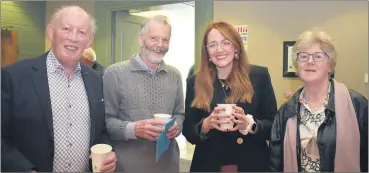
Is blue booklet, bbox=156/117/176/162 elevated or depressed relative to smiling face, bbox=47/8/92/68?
depressed

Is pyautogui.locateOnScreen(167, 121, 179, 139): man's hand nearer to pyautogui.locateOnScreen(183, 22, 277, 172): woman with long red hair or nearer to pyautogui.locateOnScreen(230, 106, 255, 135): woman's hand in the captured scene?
pyautogui.locateOnScreen(183, 22, 277, 172): woman with long red hair

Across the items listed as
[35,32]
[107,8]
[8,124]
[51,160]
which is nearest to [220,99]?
[51,160]

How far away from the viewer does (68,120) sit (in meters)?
1.54

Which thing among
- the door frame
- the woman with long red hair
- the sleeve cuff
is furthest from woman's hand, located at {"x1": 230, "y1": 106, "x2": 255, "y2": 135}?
the door frame

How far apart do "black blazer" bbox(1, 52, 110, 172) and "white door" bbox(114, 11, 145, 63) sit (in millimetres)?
3213

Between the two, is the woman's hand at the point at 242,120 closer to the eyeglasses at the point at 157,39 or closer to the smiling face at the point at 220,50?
the smiling face at the point at 220,50

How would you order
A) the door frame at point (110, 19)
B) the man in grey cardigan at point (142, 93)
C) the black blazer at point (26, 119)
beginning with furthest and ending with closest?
1. the door frame at point (110, 19)
2. the man in grey cardigan at point (142, 93)
3. the black blazer at point (26, 119)

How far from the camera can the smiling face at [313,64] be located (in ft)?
4.85

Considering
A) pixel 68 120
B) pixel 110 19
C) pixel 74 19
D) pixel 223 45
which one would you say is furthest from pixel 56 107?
pixel 110 19

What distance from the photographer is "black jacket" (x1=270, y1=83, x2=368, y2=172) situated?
1.46 m

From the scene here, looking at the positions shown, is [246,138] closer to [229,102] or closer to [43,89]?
[229,102]

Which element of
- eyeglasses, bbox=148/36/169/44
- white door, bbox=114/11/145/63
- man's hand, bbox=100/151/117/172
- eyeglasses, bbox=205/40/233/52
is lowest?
man's hand, bbox=100/151/117/172

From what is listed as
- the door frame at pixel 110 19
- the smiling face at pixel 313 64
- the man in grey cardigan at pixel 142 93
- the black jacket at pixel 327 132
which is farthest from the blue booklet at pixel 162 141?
the door frame at pixel 110 19

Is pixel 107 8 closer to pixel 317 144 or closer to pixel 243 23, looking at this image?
pixel 243 23
